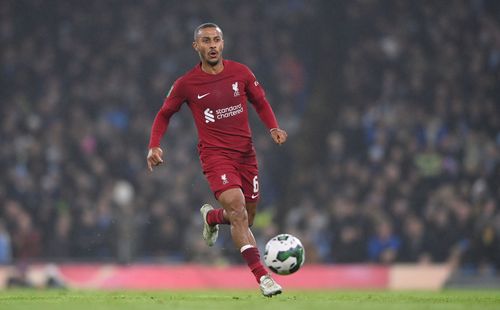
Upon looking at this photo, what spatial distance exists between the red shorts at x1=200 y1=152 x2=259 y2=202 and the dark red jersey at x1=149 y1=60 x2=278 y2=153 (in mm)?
85

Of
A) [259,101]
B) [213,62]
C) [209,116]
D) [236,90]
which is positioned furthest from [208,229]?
[213,62]

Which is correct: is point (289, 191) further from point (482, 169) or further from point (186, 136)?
point (482, 169)

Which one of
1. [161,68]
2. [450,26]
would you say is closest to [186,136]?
[161,68]

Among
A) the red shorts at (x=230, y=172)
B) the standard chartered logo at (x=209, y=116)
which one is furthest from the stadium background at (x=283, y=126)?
the standard chartered logo at (x=209, y=116)

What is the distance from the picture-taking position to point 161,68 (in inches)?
886

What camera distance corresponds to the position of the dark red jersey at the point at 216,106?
977cm

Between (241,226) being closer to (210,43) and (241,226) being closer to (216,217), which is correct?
(216,217)

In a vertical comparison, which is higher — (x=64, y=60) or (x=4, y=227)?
(x=64, y=60)

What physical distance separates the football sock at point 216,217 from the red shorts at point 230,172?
0.92 feet

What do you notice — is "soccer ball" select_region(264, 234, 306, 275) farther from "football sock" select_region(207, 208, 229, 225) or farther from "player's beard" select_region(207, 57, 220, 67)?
"player's beard" select_region(207, 57, 220, 67)

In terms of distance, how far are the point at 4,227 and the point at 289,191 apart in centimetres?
555

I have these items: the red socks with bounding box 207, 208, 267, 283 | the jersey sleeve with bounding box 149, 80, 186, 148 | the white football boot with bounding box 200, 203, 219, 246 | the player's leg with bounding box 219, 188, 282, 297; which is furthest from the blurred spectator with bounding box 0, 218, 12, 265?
the red socks with bounding box 207, 208, 267, 283

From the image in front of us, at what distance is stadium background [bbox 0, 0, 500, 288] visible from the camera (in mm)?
17812

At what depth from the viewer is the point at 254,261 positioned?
9.25 metres
